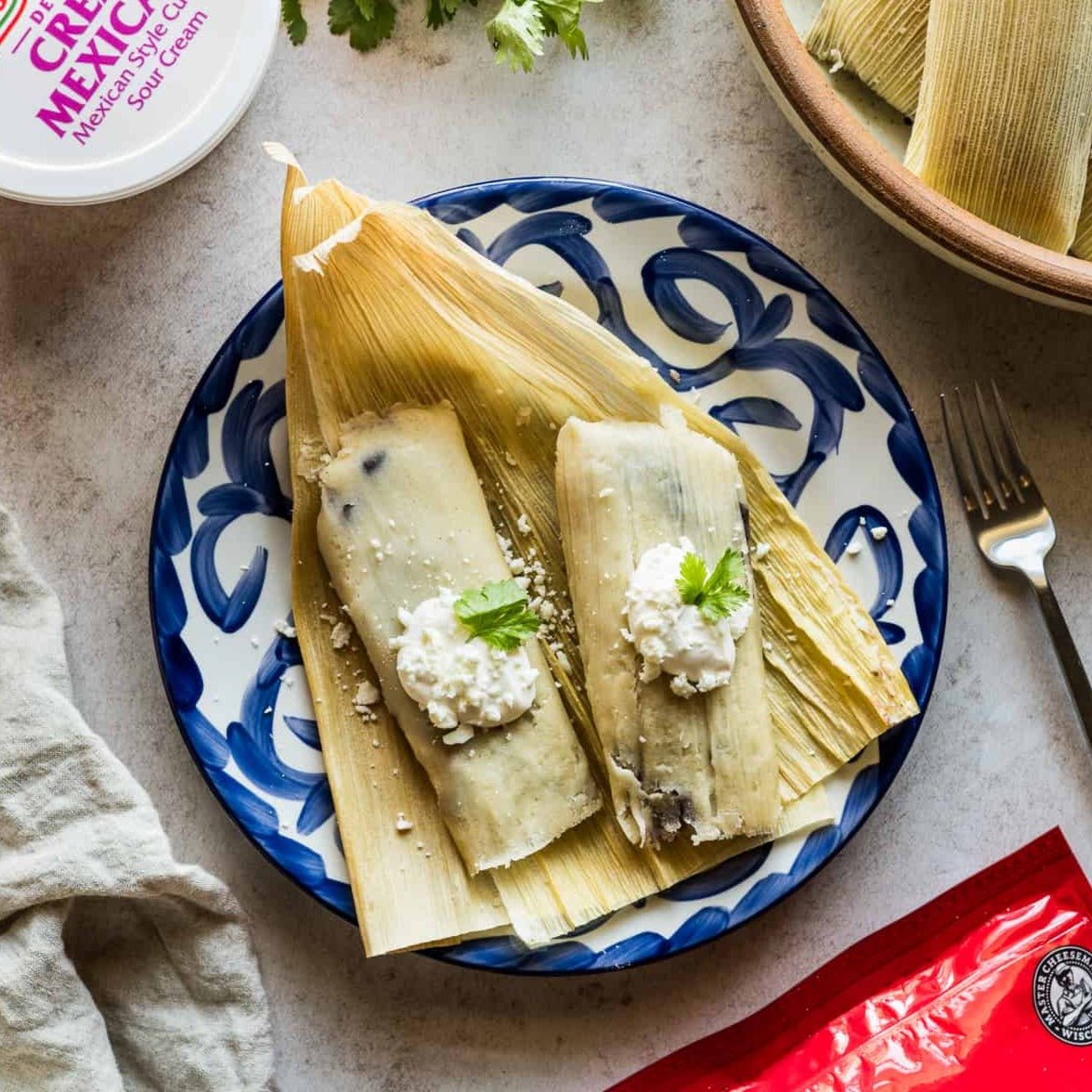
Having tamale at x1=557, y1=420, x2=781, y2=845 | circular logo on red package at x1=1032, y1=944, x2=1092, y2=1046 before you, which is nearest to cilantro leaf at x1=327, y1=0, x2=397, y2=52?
tamale at x1=557, y1=420, x2=781, y2=845

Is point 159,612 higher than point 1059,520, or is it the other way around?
point 159,612

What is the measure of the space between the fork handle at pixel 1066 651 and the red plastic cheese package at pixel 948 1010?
0.22m

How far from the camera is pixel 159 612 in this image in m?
1.86

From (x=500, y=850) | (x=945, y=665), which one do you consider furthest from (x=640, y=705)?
(x=945, y=665)

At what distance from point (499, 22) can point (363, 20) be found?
28 cm

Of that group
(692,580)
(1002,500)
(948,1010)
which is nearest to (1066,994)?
(948,1010)

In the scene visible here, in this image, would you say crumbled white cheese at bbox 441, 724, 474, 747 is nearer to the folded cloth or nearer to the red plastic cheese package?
the folded cloth

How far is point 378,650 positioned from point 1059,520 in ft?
3.78

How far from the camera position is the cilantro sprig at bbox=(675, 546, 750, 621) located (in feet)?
5.53

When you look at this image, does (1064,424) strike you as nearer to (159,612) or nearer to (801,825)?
(801,825)

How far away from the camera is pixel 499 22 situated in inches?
72.5

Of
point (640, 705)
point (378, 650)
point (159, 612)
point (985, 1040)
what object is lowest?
point (985, 1040)

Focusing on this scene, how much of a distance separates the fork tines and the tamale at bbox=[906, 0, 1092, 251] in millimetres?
348

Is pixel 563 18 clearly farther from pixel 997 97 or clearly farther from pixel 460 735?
pixel 460 735
